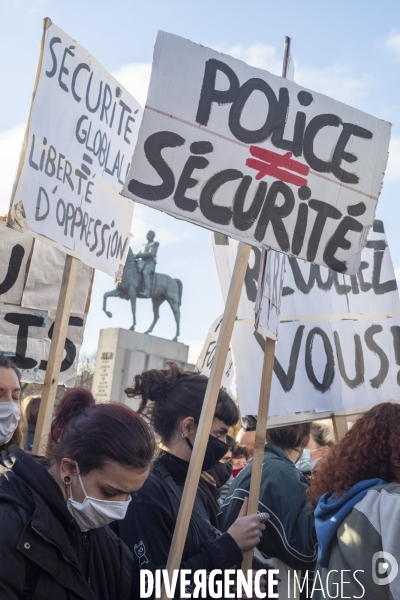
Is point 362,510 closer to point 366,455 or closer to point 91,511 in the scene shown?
point 366,455

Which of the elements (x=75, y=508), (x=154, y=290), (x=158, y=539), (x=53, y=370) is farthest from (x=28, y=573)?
(x=154, y=290)

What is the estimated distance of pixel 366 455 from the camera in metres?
2.51

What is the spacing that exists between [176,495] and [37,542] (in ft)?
3.00

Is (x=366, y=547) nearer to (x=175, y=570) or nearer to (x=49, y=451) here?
(x=175, y=570)

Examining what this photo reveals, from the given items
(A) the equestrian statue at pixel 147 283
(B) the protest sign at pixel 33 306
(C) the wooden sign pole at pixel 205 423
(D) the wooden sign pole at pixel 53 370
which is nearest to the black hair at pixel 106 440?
(C) the wooden sign pole at pixel 205 423

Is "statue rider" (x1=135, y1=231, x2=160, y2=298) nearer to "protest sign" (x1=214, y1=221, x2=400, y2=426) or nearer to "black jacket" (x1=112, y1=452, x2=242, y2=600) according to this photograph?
"protest sign" (x1=214, y1=221, x2=400, y2=426)

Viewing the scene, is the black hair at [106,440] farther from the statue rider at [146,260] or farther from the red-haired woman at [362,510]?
the statue rider at [146,260]

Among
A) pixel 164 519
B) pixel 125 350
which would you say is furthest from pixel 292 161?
pixel 125 350

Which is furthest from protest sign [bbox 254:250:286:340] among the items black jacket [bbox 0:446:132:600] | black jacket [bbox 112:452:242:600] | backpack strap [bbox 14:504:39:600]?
backpack strap [bbox 14:504:39:600]

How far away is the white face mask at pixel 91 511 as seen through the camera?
80.4 inches

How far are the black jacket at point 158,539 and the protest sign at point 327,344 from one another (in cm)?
103

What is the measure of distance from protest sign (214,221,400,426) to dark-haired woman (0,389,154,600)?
1559 millimetres

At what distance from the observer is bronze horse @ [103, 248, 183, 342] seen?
20.1 meters

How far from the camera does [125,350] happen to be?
632 inches
